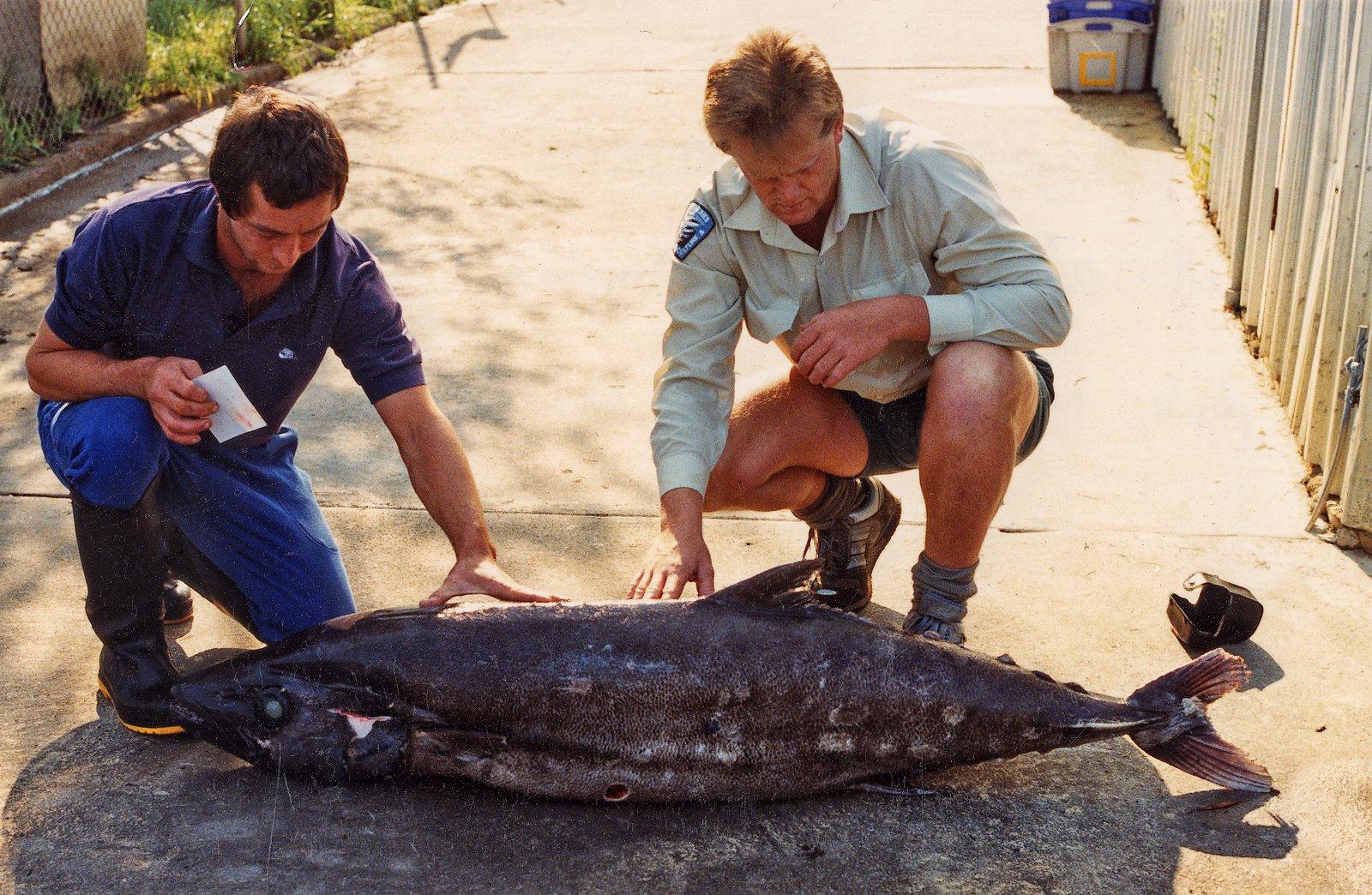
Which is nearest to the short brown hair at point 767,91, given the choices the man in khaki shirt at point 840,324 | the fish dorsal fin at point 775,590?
the man in khaki shirt at point 840,324

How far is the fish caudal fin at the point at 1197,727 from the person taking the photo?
9.59 feet

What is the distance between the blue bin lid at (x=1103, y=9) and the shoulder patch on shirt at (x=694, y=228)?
6369mm

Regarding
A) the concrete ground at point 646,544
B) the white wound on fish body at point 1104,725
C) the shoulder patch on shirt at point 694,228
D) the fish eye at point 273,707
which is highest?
the shoulder patch on shirt at point 694,228

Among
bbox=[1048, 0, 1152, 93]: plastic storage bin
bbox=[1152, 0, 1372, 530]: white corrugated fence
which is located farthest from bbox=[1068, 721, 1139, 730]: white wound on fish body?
bbox=[1048, 0, 1152, 93]: plastic storage bin

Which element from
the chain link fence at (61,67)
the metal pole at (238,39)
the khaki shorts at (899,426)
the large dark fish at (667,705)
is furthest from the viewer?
the metal pole at (238,39)

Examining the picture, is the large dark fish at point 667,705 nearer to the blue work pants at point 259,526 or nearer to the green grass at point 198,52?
the blue work pants at point 259,526

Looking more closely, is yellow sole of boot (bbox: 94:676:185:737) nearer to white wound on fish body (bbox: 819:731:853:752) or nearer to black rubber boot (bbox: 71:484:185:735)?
black rubber boot (bbox: 71:484:185:735)

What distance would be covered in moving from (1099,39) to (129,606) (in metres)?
7.67

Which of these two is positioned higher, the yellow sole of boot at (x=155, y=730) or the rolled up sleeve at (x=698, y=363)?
the rolled up sleeve at (x=698, y=363)

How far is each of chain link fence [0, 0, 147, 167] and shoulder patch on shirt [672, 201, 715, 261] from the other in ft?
17.5

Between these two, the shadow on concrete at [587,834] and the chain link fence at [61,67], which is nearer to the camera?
the shadow on concrete at [587,834]

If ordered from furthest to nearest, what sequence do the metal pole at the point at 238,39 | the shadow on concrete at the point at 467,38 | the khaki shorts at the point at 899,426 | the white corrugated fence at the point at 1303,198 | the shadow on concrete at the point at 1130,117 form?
the shadow on concrete at the point at 467,38
the metal pole at the point at 238,39
the shadow on concrete at the point at 1130,117
the white corrugated fence at the point at 1303,198
the khaki shorts at the point at 899,426

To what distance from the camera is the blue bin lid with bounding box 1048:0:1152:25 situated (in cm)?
883

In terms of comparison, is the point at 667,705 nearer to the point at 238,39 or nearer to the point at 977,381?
the point at 977,381
